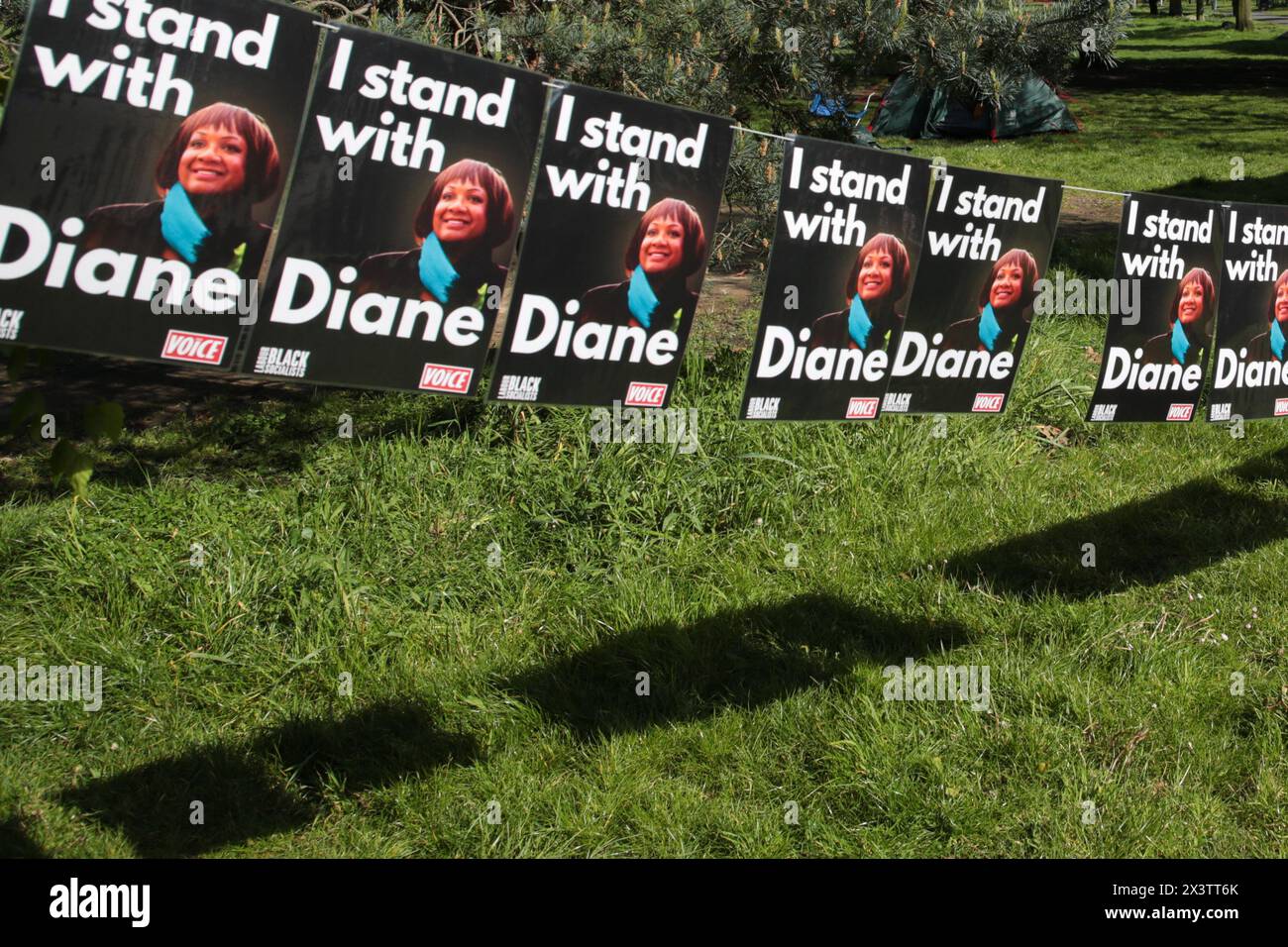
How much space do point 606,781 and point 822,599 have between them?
5.29 ft

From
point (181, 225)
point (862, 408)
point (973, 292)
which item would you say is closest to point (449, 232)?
point (181, 225)

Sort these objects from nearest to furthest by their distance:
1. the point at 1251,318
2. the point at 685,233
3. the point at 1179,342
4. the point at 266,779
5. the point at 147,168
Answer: the point at 147,168, the point at 685,233, the point at 1179,342, the point at 1251,318, the point at 266,779

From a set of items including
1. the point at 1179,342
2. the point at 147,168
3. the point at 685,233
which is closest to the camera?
the point at 147,168

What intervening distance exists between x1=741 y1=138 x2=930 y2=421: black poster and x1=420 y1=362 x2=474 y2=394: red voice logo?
873 mm

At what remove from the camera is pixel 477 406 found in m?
7.04

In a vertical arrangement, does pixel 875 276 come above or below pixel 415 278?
above

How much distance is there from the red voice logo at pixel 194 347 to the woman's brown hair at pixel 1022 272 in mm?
2471

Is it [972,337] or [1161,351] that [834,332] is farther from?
[1161,351]

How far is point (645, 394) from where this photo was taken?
339 centimetres

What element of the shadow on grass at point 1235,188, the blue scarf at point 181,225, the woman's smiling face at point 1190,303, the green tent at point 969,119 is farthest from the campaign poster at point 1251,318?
the green tent at point 969,119

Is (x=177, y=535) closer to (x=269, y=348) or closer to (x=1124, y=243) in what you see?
(x=269, y=348)

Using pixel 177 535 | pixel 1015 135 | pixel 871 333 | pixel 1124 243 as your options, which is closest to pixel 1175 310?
pixel 1124 243

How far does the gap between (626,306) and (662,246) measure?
20cm

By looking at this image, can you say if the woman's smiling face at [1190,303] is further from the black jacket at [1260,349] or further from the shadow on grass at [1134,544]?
the shadow on grass at [1134,544]
